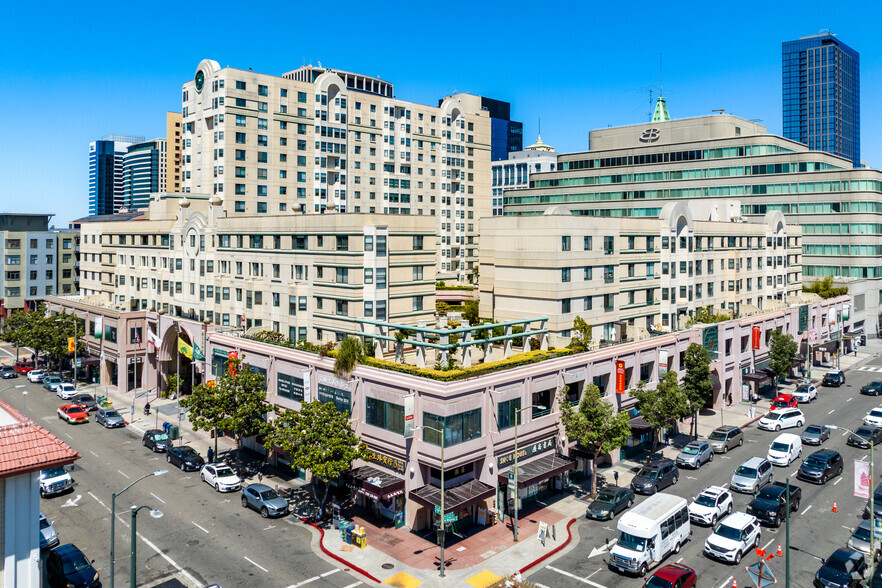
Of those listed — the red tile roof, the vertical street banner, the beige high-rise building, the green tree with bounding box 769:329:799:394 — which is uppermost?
the beige high-rise building

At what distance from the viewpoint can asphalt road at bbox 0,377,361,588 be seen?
37812 millimetres

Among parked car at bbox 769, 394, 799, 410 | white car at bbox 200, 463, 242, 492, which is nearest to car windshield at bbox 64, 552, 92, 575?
white car at bbox 200, 463, 242, 492

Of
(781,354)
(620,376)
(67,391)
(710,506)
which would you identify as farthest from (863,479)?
(67,391)

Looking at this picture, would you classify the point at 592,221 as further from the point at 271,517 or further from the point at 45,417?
the point at 45,417

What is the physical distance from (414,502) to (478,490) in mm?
4369

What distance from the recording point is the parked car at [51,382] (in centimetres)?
8288

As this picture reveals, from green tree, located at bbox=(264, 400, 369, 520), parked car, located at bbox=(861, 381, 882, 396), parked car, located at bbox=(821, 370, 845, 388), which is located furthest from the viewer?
parked car, located at bbox=(821, 370, 845, 388)

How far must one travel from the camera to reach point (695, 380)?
6284 cm

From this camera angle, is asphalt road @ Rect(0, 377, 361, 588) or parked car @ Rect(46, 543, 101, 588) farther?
asphalt road @ Rect(0, 377, 361, 588)

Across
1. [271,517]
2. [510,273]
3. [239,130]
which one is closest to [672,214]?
[510,273]

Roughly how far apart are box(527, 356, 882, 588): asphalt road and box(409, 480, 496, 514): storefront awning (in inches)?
238

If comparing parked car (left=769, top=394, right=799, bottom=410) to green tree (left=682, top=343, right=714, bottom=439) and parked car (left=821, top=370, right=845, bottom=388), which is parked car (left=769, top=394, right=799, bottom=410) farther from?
parked car (left=821, top=370, right=845, bottom=388)

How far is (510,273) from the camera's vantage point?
2491 inches

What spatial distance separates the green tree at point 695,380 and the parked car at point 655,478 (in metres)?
10.2
